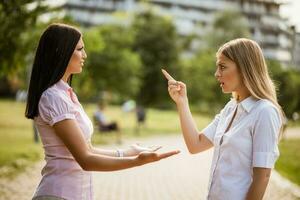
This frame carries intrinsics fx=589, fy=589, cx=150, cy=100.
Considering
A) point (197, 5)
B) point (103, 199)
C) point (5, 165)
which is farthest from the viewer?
point (197, 5)

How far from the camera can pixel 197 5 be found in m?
97.4

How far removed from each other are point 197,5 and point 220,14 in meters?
29.0

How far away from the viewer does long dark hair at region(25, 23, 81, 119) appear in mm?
3119

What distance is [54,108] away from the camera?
304 cm

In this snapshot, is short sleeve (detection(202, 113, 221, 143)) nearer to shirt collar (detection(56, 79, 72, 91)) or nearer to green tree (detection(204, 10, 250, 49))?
shirt collar (detection(56, 79, 72, 91))

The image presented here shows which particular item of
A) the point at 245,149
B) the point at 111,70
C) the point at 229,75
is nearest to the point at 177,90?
the point at 229,75

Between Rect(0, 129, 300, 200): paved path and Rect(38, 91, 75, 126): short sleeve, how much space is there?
6.35m

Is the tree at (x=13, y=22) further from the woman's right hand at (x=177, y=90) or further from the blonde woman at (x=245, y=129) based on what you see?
the blonde woman at (x=245, y=129)

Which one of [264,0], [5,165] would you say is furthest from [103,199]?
[264,0]

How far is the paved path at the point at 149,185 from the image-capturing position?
9633 mm

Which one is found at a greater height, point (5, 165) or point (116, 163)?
point (116, 163)

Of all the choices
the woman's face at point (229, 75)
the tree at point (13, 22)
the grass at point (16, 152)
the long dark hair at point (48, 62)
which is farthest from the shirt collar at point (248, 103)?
the tree at point (13, 22)

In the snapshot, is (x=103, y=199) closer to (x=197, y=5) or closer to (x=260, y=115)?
(x=260, y=115)

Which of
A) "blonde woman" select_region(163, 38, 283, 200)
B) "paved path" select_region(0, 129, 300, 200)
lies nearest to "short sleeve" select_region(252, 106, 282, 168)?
"blonde woman" select_region(163, 38, 283, 200)
